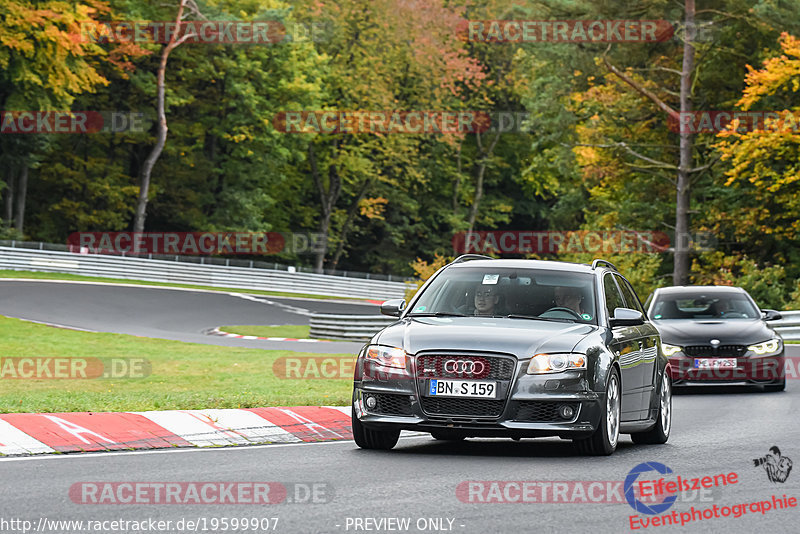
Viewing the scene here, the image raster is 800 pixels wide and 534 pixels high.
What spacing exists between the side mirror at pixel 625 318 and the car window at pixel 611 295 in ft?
0.79

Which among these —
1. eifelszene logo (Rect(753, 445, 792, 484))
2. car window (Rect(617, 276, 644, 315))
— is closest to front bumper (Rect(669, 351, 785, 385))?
car window (Rect(617, 276, 644, 315))

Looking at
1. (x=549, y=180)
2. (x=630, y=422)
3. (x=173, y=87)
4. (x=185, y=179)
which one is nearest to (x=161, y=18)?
(x=173, y=87)

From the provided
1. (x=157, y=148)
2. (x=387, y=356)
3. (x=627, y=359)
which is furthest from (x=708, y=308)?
(x=157, y=148)

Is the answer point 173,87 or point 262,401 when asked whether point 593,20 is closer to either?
point 173,87

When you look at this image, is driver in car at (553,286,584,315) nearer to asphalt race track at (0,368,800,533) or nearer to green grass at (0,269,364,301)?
asphalt race track at (0,368,800,533)

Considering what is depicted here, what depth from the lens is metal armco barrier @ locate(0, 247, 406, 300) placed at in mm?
53062

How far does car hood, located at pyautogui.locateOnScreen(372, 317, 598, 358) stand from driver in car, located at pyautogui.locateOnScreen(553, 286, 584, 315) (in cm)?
45

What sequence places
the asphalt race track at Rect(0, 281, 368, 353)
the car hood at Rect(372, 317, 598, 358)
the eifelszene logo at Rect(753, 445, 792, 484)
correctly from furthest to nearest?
the asphalt race track at Rect(0, 281, 368, 353) < the car hood at Rect(372, 317, 598, 358) < the eifelszene logo at Rect(753, 445, 792, 484)

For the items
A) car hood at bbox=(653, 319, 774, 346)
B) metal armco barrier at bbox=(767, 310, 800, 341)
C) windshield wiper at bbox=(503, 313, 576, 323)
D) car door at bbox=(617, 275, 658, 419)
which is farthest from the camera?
metal armco barrier at bbox=(767, 310, 800, 341)

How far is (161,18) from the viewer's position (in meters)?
62.6

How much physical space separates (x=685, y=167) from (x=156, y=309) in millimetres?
18090

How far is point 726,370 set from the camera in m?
19.1

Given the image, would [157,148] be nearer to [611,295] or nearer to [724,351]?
[724,351]

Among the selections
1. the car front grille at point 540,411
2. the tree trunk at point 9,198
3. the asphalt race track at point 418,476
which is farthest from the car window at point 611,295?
the tree trunk at point 9,198
